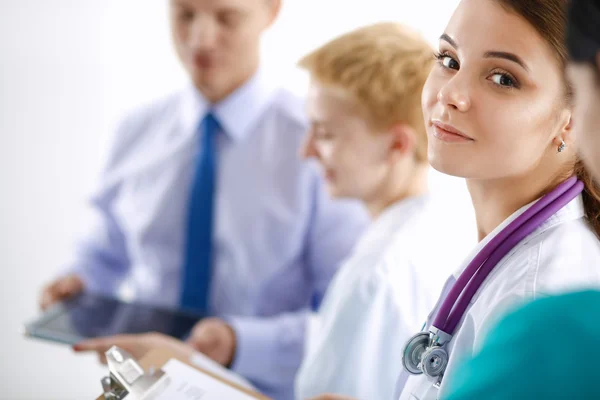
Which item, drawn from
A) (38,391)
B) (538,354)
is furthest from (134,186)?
(538,354)

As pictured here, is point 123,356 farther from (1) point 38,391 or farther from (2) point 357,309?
(1) point 38,391

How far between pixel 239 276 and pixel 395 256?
57cm

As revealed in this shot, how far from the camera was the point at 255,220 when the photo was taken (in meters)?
1.60

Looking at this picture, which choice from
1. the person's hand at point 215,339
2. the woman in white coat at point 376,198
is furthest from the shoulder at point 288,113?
the person's hand at point 215,339

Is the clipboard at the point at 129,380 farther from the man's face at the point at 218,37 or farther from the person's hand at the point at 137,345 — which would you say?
the man's face at the point at 218,37

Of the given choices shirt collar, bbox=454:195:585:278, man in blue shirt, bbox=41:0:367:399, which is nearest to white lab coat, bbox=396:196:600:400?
shirt collar, bbox=454:195:585:278

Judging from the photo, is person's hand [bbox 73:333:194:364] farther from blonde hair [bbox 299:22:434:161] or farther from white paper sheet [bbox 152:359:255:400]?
blonde hair [bbox 299:22:434:161]

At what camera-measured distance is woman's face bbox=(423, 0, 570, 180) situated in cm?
68

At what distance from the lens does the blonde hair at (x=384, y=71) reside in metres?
1.26

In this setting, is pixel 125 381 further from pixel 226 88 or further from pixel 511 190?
pixel 226 88

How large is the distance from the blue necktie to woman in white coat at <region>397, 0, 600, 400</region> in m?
0.91

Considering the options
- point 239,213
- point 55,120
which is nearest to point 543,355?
point 239,213

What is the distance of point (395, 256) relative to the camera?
115cm

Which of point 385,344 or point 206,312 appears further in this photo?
point 206,312
